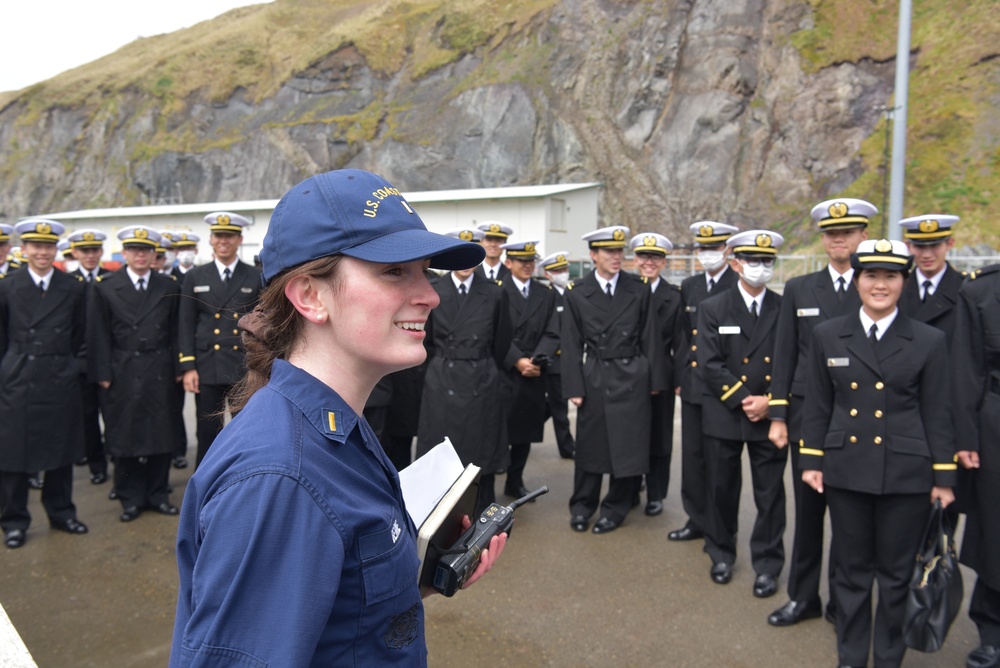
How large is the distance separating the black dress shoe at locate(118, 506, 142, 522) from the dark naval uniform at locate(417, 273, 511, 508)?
94.7 inches

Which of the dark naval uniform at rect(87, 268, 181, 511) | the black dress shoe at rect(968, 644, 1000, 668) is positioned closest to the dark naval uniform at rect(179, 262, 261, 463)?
the dark naval uniform at rect(87, 268, 181, 511)

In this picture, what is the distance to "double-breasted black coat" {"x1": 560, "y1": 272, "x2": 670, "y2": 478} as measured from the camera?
557 centimetres

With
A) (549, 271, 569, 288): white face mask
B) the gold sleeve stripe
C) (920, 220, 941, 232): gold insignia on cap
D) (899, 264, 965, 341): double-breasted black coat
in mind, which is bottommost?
the gold sleeve stripe

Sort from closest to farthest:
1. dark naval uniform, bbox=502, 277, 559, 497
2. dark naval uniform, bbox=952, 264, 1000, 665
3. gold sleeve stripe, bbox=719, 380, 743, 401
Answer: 1. dark naval uniform, bbox=952, 264, 1000, 665
2. gold sleeve stripe, bbox=719, 380, 743, 401
3. dark naval uniform, bbox=502, 277, 559, 497

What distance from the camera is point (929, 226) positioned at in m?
4.95

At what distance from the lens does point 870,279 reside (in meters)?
3.51

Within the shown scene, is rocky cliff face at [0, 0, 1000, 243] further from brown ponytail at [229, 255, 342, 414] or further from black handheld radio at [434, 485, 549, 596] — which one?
brown ponytail at [229, 255, 342, 414]

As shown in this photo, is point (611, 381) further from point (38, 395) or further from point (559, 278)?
point (559, 278)

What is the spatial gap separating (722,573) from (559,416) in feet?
11.6

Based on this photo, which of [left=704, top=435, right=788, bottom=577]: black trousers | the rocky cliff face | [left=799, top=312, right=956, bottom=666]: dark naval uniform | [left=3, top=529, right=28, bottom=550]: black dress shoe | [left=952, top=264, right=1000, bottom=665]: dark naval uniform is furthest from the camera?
the rocky cliff face

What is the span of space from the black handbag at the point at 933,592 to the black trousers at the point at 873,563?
46 mm

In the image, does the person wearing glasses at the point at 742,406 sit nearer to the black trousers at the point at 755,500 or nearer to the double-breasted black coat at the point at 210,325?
the black trousers at the point at 755,500

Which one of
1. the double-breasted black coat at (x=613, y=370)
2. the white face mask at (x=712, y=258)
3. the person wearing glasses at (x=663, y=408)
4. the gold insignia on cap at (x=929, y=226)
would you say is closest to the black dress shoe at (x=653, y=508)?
the person wearing glasses at (x=663, y=408)

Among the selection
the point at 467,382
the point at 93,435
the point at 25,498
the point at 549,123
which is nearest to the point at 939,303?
the point at 467,382
